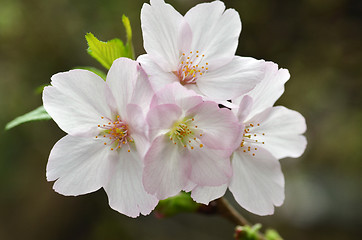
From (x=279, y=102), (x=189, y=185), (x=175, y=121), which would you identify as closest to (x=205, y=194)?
(x=189, y=185)

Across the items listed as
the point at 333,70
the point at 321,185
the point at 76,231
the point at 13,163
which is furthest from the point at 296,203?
the point at 13,163

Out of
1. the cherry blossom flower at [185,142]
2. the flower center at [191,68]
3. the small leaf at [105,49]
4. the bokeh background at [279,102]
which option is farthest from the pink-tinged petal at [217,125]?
→ the bokeh background at [279,102]

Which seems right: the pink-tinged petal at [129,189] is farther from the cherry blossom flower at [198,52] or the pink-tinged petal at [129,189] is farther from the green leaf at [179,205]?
the green leaf at [179,205]

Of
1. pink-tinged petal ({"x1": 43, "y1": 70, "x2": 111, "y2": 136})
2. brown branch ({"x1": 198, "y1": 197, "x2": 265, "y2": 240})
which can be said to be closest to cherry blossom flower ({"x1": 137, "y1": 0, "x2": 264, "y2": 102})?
pink-tinged petal ({"x1": 43, "y1": 70, "x2": 111, "y2": 136})

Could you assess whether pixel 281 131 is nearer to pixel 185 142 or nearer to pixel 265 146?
pixel 265 146

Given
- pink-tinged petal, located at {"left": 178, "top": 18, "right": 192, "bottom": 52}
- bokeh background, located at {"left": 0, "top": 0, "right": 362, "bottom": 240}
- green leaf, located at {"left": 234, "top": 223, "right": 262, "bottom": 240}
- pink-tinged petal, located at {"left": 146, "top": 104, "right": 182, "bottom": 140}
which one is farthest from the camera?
bokeh background, located at {"left": 0, "top": 0, "right": 362, "bottom": 240}

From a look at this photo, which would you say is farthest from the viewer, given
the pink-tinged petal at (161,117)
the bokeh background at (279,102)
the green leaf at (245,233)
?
the bokeh background at (279,102)

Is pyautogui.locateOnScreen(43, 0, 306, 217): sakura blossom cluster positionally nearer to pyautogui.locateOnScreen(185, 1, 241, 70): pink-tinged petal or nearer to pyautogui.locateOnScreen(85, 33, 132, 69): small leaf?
pyautogui.locateOnScreen(185, 1, 241, 70): pink-tinged petal
